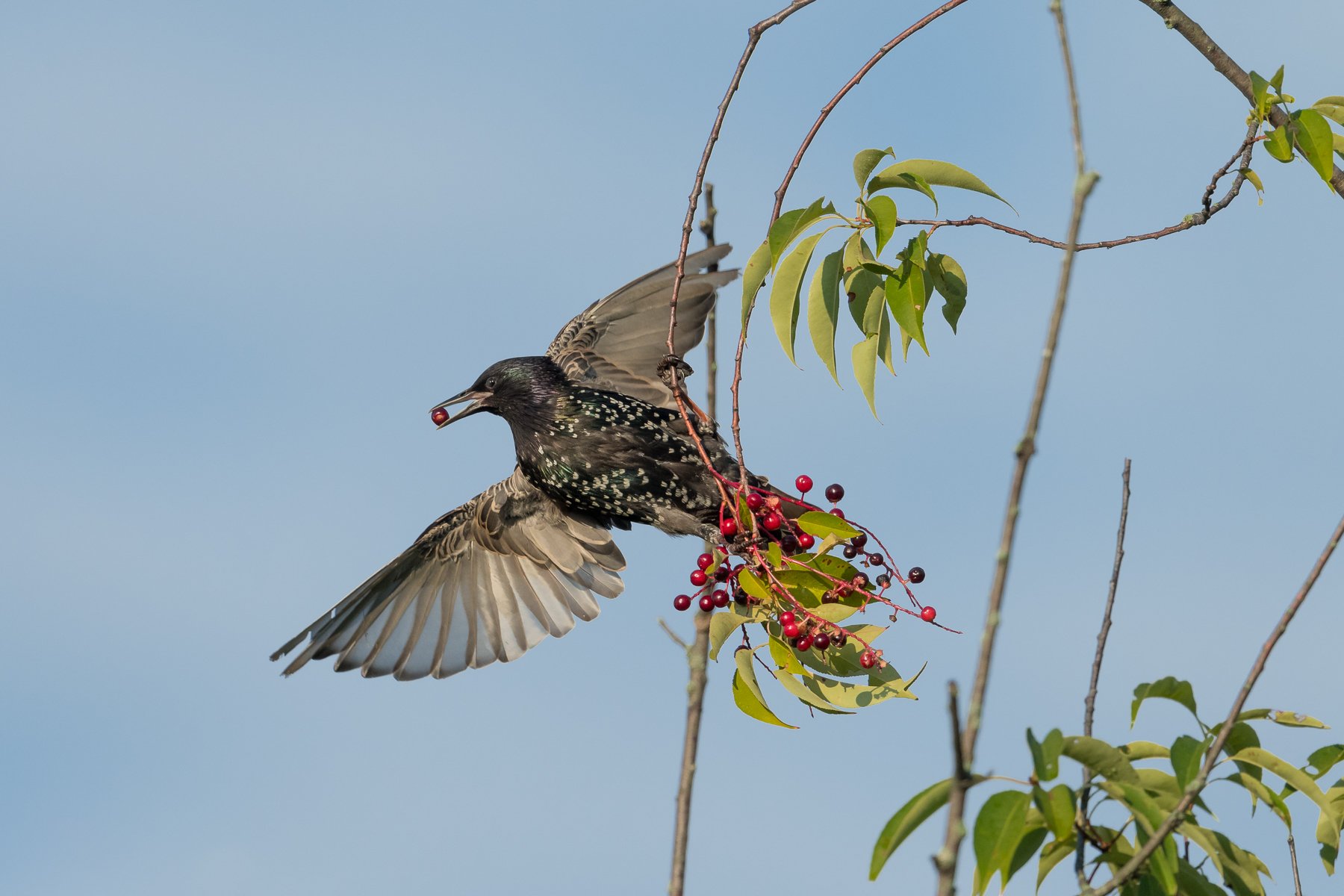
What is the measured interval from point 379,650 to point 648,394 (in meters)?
1.81

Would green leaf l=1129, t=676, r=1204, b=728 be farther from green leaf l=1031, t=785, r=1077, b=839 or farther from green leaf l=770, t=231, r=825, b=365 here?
green leaf l=770, t=231, r=825, b=365

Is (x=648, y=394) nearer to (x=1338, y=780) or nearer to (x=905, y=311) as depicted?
(x=905, y=311)

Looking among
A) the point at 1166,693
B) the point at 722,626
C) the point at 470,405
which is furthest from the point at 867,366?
the point at 470,405

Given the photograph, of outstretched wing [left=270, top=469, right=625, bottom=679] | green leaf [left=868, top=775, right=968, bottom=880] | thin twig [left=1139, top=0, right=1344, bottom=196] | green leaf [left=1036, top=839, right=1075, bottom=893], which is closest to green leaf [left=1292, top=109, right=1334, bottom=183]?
thin twig [left=1139, top=0, right=1344, bottom=196]

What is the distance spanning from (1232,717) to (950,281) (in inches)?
72.7

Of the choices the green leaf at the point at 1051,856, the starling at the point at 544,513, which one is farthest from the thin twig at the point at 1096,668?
the starling at the point at 544,513

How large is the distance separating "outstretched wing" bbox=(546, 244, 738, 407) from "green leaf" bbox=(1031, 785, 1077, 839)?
4.44 meters

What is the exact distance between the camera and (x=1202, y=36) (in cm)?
384

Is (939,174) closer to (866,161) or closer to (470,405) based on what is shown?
(866,161)

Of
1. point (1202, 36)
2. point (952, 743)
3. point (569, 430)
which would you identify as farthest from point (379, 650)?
point (952, 743)

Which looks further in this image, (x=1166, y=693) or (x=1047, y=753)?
(x=1166, y=693)

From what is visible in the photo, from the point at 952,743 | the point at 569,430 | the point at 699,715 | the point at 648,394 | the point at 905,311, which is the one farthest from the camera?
the point at 648,394

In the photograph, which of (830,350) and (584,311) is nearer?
(830,350)

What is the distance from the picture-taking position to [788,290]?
3.74m
